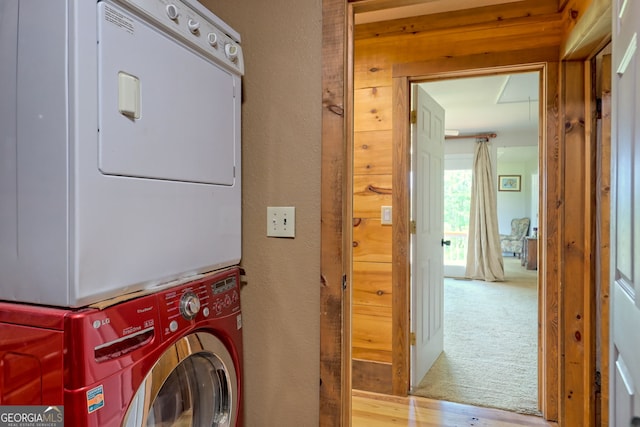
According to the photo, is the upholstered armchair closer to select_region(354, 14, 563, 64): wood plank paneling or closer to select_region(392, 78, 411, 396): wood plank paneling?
select_region(392, 78, 411, 396): wood plank paneling

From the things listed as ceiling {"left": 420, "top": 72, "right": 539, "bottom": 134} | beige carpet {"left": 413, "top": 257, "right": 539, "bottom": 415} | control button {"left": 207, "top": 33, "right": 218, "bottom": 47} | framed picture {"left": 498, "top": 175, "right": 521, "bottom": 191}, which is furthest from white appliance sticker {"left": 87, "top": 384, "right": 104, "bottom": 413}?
framed picture {"left": 498, "top": 175, "right": 521, "bottom": 191}

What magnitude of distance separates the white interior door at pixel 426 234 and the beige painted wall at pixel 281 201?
139 cm

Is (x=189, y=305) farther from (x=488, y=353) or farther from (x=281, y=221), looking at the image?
(x=488, y=353)

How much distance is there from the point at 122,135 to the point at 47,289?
38cm

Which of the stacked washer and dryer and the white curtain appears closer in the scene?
the stacked washer and dryer

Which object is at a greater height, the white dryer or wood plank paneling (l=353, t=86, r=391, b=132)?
→ wood plank paneling (l=353, t=86, r=391, b=132)

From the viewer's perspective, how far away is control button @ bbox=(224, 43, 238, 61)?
135cm

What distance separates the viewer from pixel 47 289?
857 millimetres

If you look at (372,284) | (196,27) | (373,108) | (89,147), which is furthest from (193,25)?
(372,284)

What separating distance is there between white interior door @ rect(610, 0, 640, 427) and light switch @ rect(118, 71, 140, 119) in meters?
1.17

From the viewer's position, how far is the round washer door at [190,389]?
3.18 ft

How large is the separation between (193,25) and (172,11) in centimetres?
9

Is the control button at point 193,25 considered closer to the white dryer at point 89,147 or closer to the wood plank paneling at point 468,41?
the white dryer at point 89,147

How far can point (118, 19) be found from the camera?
3.03ft
